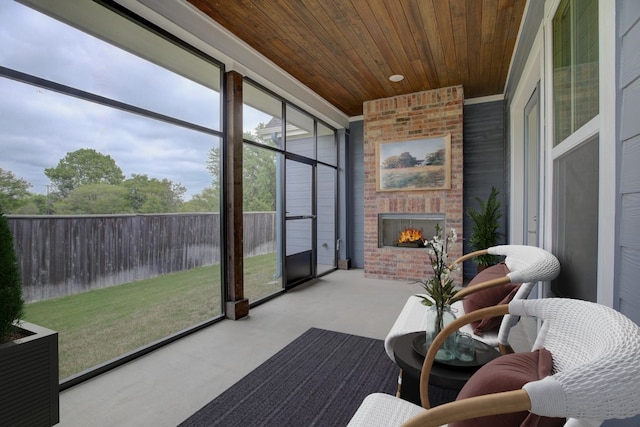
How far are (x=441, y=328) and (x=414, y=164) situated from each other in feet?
12.9

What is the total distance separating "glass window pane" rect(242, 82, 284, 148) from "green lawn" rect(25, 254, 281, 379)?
69.1 inches

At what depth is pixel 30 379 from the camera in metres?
1.57

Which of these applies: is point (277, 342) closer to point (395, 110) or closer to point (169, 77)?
point (169, 77)

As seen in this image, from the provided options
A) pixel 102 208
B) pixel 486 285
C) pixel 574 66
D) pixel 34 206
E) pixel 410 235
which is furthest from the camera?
pixel 410 235

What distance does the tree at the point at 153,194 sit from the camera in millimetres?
2631

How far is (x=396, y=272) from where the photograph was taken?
533 cm

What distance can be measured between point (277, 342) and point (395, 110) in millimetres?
4123

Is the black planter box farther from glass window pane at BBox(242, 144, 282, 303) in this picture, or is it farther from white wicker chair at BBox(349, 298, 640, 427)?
glass window pane at BBox(242, 144, 282, 303)

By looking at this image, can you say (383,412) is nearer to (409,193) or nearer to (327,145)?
(409,193)

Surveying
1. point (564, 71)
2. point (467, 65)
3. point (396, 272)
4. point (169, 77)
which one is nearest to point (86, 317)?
point (169, 77)

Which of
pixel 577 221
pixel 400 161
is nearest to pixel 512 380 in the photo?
pixel 577 221

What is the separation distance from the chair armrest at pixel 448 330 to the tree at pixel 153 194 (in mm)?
2482

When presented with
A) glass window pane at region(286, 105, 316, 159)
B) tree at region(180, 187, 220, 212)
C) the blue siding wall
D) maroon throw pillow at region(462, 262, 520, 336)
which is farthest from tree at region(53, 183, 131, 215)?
the blue siding wall

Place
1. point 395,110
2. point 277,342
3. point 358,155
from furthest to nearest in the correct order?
1. point 358,155
2. point 395,110
3. point 277,342
